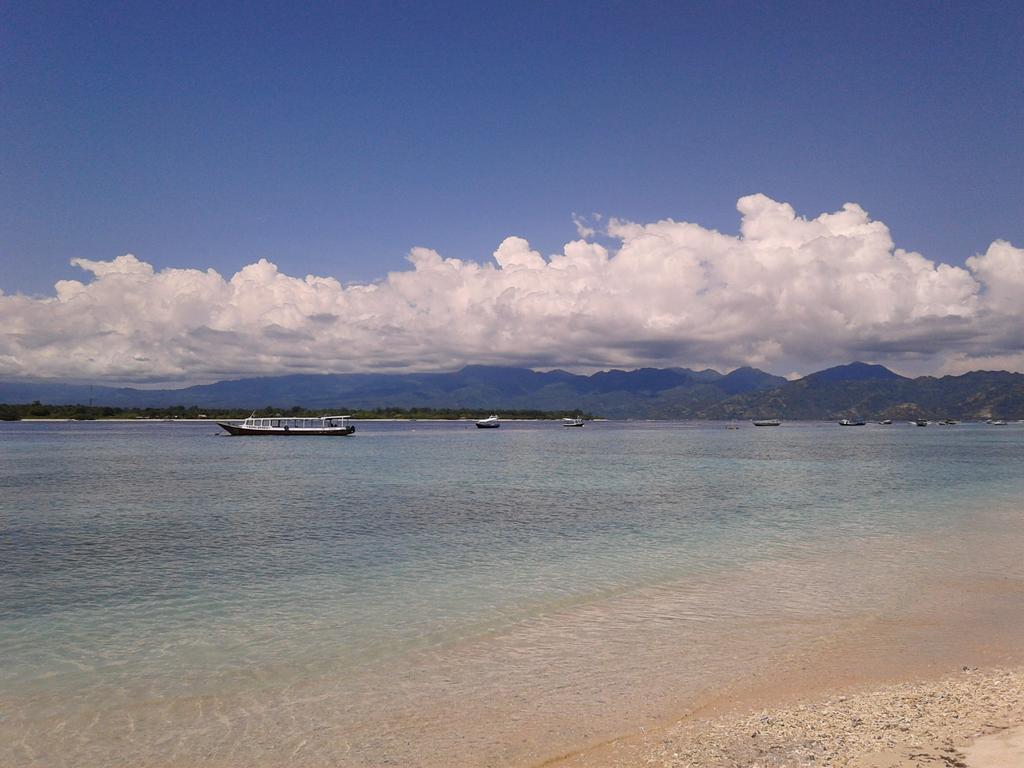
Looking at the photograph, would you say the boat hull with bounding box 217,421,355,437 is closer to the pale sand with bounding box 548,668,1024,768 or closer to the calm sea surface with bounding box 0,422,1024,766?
the calm sea surface with bounding box 0,422,1024,766

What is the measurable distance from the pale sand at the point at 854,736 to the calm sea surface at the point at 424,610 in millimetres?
893

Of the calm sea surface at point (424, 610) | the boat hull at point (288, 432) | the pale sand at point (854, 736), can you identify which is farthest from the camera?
the boat hull at point (288, 432)

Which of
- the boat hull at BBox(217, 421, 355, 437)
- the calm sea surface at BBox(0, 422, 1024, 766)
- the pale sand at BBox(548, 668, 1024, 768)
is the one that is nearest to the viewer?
the pale sand at BBox(548, 668, 1024, 768)

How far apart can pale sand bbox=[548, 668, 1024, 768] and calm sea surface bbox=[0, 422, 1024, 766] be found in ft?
2.93

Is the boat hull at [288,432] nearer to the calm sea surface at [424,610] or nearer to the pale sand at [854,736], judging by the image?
the calm sea surface at [424,610]

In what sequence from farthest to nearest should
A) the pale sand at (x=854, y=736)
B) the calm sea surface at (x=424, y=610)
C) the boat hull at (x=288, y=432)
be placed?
the boat hull at (x=288, y=432), the calm sea surface at (x=424, y=610), the pale sand at (x=854, y=736)

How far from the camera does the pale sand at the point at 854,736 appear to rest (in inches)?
348

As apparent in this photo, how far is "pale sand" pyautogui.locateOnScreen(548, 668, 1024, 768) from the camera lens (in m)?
8.84

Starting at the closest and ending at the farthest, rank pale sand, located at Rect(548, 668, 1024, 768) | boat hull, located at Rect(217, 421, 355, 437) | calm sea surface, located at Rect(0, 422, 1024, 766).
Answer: pale sand, located at Rect(548, 668, 1024, 768), calm sea surface, located at Rect(0, 422, 1024, 766), boat hull, located at Rect(217, 421, 355, 437)

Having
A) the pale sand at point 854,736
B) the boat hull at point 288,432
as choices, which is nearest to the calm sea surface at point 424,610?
the pale sand at point 854,736

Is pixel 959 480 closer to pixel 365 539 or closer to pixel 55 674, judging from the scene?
pixel 365 539

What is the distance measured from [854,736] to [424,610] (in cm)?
1081

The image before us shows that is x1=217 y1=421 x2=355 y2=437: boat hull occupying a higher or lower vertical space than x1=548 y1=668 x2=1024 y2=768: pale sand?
lower

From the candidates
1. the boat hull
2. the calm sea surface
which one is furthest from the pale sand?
the boat hull
